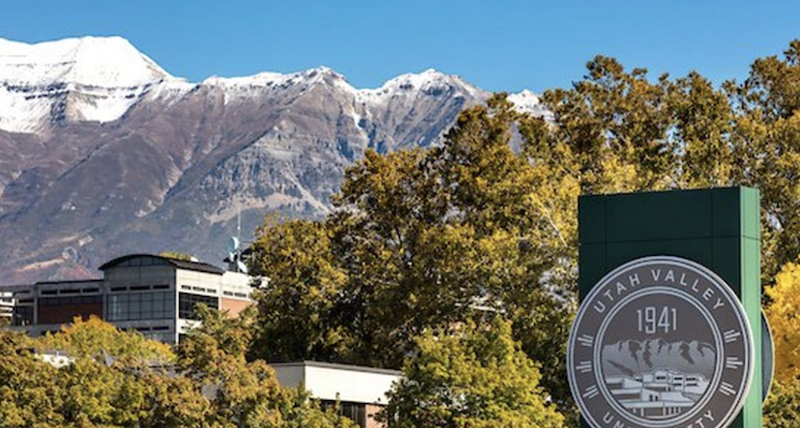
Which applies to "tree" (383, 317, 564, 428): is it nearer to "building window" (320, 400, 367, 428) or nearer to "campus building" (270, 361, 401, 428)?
"campus building" (270, 361, 401, 428)

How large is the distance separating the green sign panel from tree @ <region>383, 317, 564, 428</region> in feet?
67.7

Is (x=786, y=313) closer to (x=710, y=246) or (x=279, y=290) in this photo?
(x=279, y=290)

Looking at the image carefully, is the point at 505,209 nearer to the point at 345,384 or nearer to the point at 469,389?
the point at 345,384

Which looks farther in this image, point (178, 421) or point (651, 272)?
point (178, 421)

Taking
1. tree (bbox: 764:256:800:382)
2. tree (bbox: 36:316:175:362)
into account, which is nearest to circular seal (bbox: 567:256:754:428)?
tree (bbox: 764:256:800:382)

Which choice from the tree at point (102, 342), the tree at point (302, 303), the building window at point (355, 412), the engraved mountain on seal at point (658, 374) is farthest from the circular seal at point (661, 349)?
the tree at point (102, 342)

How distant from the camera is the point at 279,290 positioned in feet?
334

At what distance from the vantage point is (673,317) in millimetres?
46250

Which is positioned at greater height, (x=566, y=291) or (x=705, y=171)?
(x=705, y=171)

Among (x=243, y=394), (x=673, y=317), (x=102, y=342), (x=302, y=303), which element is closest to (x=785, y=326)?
(x=243, y=394)

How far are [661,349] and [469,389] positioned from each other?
2300cm

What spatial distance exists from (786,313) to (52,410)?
30.9 metres

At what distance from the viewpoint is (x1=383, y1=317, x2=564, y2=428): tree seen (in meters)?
69.0

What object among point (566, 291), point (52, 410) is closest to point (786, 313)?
point (566, 291)
